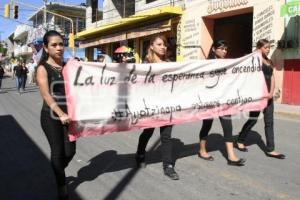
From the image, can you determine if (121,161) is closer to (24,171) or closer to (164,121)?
(164,121)

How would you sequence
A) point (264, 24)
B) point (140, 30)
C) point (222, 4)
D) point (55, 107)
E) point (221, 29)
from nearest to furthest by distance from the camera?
point (55, 107) < point (264, 24) < point (222, 4) < point (221, 29) < point (140, 30)

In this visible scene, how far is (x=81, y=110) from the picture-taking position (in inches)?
216

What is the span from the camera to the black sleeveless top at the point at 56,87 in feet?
16.1

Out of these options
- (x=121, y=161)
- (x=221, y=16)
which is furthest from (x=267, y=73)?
(x=221, y=16)

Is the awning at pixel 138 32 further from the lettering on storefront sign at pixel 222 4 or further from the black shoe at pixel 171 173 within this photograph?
the black shoe at pixel 171 173

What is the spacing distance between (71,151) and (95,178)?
3.24ft

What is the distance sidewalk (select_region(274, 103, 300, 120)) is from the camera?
43.7ft

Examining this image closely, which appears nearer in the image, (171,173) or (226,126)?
(171,173)

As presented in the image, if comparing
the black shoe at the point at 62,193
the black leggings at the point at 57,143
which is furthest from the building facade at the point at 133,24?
the black shoe at the point at 62,193

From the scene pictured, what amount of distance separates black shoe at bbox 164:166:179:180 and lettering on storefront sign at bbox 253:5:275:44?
1225cm

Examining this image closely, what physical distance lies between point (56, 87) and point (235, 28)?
60.7ft

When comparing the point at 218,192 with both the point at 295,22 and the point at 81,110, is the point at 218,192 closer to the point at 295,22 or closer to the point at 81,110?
the point at 81,110

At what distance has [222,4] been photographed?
19719mm

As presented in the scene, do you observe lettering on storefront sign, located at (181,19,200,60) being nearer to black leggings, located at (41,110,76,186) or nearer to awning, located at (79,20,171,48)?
awning, located at (79,20,171,48)
